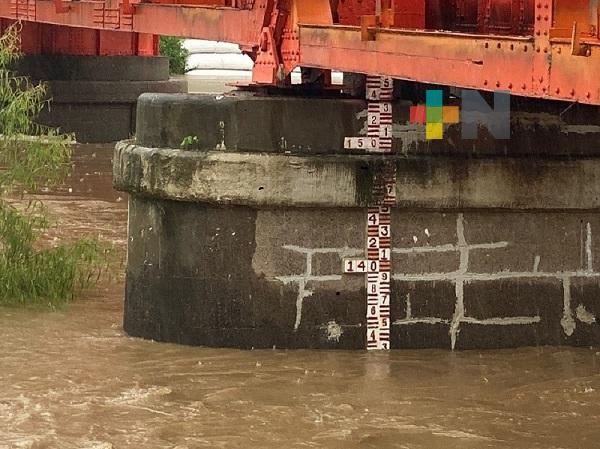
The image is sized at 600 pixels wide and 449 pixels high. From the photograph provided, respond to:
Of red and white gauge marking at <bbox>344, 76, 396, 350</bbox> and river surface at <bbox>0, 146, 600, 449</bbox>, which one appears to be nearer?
river surface at <bbox>0, 146, 600, 449</bbox>

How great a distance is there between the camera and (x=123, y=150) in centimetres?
1044

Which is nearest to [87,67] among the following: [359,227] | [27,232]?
[27,232]

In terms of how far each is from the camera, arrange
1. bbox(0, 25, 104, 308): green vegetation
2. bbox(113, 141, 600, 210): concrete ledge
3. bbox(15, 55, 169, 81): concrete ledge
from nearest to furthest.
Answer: bbox(113, 141, 600, 210): concrete ledge < bbox(0, 25, 104, 308): green vegetation < bbox(15, 55, 169, 81): concrete ledge

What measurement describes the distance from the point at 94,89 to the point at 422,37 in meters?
17.9

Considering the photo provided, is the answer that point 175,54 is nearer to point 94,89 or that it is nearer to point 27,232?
point 94,89

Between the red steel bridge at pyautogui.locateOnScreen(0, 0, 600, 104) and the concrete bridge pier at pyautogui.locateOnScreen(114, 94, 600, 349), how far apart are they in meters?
0.54

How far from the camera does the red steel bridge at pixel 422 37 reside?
24.8 ft

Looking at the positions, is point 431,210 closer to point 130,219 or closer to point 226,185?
point 226,185

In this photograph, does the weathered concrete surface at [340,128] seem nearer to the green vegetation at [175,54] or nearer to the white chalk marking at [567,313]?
the white chalk marking at [567,313]

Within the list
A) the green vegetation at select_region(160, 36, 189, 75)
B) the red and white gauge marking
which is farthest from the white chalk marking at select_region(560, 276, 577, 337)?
the green vegetation at select_region(160, 36, 189, 75)

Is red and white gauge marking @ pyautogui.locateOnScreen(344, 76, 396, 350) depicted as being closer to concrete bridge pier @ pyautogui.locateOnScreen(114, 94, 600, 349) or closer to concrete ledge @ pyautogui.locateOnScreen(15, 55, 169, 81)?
concrete bridge pier @ pyautogui.locateOnScreen(114, 94, 600, 349)

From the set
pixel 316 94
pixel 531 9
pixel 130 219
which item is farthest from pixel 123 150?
pixel 531 9

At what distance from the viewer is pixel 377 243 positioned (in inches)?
389

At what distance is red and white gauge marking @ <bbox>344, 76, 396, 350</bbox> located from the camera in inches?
389
